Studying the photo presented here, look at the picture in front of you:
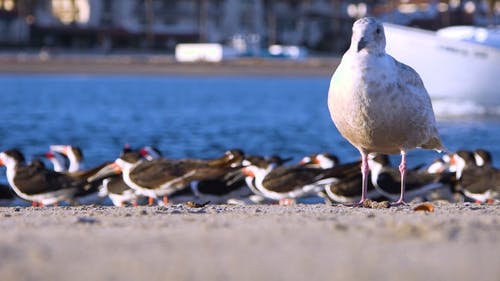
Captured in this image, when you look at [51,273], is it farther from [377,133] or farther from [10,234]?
[377,133]

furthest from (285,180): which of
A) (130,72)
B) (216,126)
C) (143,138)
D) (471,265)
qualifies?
(130,72)

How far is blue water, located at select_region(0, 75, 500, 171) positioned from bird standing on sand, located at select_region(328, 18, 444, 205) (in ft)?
42.9

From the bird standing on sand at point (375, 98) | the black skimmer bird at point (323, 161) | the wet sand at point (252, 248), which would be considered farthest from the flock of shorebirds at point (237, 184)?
the wet sand at point (252, 248)

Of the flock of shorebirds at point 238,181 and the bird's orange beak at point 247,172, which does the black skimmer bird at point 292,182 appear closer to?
the flock of shorebirds at point 238,181

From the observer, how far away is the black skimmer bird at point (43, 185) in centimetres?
1445

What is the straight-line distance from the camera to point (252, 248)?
6.25m

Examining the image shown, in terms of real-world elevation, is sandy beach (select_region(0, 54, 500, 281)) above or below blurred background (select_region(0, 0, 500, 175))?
above

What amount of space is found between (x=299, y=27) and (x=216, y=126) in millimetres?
90846

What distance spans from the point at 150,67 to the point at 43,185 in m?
72.3

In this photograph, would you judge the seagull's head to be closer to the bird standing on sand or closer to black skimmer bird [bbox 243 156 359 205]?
the bird standing on sand

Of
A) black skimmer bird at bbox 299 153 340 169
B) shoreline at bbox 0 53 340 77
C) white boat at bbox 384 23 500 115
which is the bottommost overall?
shoreline at bbox 0 53 340 77

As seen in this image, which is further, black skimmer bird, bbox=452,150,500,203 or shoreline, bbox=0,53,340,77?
shoreline, bbox=0,53,340,77

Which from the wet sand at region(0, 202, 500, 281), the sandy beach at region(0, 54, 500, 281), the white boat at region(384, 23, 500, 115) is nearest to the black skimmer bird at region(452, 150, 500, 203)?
the sandy beach at region(0, 54, 500, 281)

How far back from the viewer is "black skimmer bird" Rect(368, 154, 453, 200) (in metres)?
14.4
